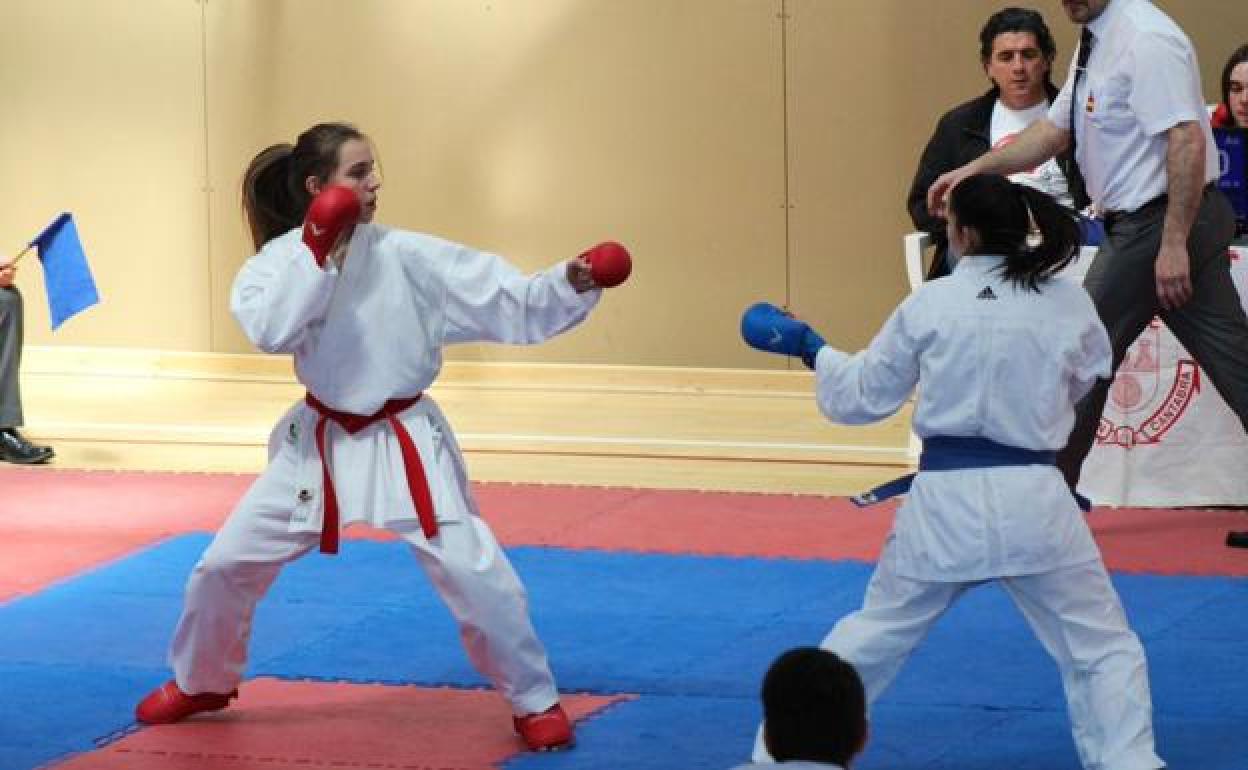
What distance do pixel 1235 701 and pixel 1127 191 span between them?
174 centimetres

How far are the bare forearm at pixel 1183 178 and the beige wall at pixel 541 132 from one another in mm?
3191

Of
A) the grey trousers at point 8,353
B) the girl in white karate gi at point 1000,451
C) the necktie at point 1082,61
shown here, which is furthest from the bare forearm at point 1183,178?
the grey trousers at point 8,353

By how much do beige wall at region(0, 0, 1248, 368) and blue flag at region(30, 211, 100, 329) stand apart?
2419 mm

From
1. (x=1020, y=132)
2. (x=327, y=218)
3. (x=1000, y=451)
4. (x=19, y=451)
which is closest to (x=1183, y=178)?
(x=1020, y=132)

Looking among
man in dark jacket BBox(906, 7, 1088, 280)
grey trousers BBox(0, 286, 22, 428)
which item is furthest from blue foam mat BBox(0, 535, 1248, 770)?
grey trousers BBox(0, 286, 22, 428)

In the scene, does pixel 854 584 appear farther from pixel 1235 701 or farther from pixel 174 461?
pixel 174 461

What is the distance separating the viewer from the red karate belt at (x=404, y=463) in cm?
459

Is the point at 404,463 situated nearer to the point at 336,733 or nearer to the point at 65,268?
the point at 336,733

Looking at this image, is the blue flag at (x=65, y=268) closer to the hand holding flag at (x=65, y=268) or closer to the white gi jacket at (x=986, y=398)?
the hand holding flag at (x=65, y=268)

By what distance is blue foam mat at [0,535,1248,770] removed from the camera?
4.59 meters

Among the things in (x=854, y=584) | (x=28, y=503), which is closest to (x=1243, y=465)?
(x=854, y=584)

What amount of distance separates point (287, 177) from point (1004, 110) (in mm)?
3046

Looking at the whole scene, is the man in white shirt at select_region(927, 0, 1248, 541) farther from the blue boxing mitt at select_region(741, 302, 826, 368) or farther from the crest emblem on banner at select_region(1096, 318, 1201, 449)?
the blue boxing mitt at select_region(741, 302, 826, 368)

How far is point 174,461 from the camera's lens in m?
8.30
